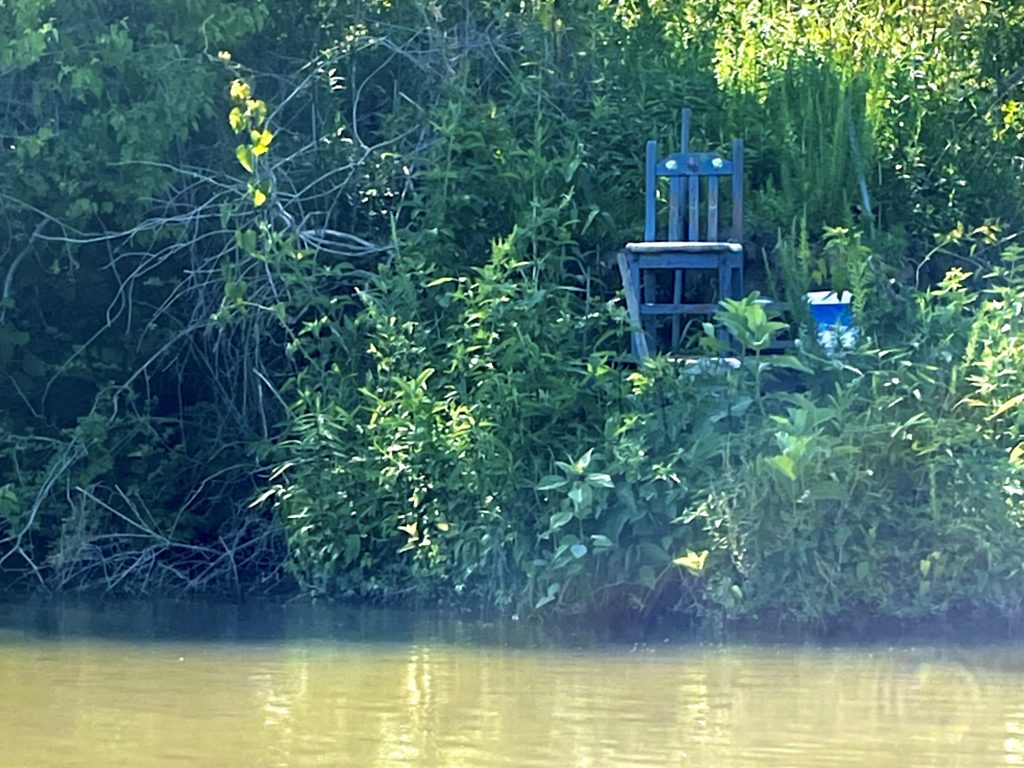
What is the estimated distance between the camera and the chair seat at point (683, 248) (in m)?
8.68

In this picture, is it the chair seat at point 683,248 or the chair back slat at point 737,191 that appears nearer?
the chair seat at point 683,248

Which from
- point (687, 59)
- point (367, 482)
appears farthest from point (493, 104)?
point (367, 482)

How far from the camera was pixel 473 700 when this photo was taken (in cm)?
654

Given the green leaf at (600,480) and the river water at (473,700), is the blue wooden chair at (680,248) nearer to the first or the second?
the green leaf at (600,480)

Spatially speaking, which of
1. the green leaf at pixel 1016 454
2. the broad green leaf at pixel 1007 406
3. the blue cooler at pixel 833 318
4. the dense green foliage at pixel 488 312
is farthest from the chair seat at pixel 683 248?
the green leaf at pixel 1016 454

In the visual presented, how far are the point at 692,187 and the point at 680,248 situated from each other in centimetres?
48

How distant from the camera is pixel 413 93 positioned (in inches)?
405

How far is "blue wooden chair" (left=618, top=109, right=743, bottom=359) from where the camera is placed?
8.73m

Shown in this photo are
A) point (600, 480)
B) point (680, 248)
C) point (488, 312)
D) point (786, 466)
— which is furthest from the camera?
point (680, 248)

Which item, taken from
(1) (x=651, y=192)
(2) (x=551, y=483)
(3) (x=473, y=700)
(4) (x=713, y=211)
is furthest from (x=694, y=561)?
(1) (x=651, y=192)

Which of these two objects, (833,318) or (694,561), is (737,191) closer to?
(833,318)

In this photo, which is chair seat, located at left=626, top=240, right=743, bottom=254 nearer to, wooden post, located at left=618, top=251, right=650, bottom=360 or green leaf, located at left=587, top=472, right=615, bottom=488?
wooden post, located at left=618, top=251, right=650, bottom=360

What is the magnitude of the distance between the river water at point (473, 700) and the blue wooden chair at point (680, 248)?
6.74ft

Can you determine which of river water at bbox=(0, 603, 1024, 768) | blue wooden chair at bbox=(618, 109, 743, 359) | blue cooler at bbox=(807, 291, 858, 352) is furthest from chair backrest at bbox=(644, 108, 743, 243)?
river water at bbox=(0, 603, 1024, 768)
